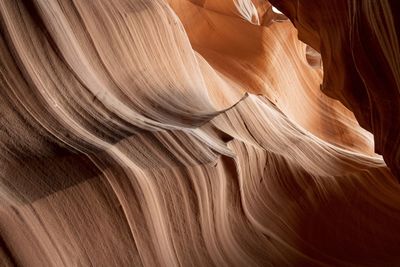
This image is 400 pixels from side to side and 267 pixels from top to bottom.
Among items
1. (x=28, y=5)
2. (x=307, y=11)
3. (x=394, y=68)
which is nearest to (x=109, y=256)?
(x=28, y=5)

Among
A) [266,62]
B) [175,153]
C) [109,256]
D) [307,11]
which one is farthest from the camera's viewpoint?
[266,62]

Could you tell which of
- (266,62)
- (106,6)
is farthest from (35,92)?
(266,62)

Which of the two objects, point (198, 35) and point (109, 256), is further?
point (198, 35)

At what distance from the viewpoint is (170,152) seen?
110cm

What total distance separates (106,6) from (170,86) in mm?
249

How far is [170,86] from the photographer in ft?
4.66

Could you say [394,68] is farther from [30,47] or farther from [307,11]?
[30,47]

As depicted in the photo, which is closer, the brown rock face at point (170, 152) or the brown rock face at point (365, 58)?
the brown rock face at point (170, 152)

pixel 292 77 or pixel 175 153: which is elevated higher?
pixel 175 153

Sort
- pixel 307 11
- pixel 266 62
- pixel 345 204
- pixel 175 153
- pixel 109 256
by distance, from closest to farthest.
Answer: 1. pixel 109 256
2. pixel 175 153
3. pixel 345 204
4. pixel 307 11
5. pixel 266 62

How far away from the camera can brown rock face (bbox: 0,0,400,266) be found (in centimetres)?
93

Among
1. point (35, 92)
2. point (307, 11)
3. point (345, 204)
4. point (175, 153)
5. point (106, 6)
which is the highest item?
point (106, 6)

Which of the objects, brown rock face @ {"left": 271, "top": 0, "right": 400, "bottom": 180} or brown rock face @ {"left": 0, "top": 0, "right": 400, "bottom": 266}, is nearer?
brown rock face @ {"left": 0, "top": 0, "right": 400, "bottom": 266}

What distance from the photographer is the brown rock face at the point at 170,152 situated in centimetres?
93
